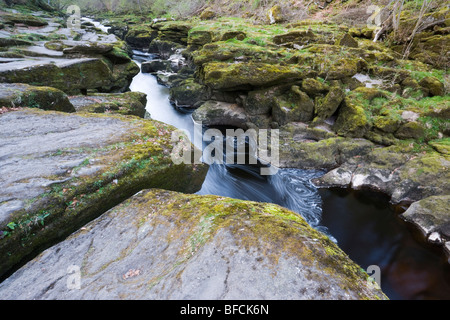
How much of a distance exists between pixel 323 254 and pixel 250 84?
446 inches

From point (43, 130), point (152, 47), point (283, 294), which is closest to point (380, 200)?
point (283, 294)

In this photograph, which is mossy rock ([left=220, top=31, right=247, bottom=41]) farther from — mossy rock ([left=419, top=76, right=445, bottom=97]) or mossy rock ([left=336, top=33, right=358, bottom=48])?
mossy rock ([left=419, top=76, right=445, bottom=97])

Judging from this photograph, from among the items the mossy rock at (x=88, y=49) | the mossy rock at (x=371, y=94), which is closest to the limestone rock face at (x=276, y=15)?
Result: the mossy rock at (x=371, y=94)

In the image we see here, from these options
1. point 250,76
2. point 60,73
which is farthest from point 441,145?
point 60,73

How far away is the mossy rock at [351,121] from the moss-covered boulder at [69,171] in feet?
27.2

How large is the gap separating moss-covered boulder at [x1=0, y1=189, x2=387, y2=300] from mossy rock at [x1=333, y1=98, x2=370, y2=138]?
8.84 meters

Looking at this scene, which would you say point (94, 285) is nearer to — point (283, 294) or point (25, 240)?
point (25, 240)

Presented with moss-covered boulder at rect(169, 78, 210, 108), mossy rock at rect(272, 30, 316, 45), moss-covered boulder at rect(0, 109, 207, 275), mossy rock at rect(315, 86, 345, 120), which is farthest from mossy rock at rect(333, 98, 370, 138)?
mossy rock at rect(272, 30, 316, 45)

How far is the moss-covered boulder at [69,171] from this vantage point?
3.31 metres

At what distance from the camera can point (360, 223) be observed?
805 centimetres

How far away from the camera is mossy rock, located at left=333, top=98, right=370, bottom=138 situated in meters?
10.4

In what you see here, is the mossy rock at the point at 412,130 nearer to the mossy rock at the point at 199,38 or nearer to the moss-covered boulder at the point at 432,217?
the moss-covered boulder at the point at 432,217

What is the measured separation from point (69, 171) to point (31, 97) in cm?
467

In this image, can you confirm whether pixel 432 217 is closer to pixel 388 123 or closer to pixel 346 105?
pixel 388 123
